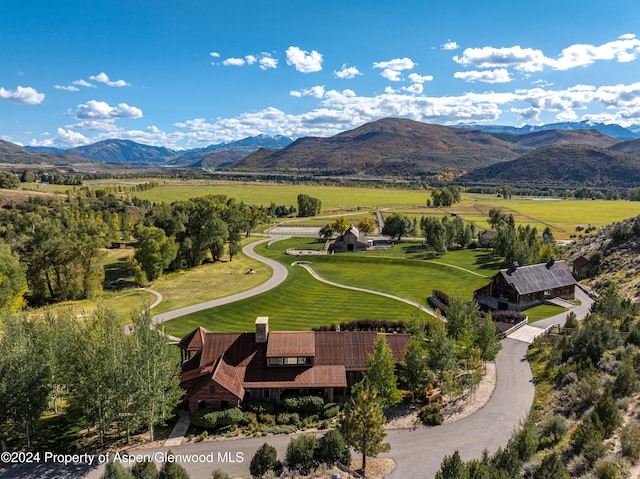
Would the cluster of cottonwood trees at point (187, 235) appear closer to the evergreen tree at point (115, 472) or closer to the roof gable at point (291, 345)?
the roof gable at point (291, 345)

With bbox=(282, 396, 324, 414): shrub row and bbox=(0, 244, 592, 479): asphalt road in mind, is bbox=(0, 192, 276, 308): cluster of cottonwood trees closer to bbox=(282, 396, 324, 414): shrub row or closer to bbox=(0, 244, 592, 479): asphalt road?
bbox=(0, 244, 592, 479): asphalt road

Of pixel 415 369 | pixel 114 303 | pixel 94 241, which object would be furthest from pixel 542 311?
pixel 94 241

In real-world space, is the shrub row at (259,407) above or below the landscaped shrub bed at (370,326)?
below

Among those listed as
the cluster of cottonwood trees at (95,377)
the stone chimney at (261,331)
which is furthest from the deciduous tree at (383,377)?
the cluster of cottonwood trees at (95,377)

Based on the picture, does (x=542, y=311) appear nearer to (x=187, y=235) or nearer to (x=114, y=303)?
(x=114, y=303)

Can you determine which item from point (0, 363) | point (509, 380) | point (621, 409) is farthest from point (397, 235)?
point (0, 363)

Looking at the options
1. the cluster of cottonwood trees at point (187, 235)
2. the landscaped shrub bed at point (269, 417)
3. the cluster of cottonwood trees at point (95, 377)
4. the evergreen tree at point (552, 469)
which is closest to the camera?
the evergreen tree at point (552, 469)

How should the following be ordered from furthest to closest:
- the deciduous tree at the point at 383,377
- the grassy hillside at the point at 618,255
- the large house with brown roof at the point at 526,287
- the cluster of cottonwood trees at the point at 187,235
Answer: the cluster of cottonwood trees at the point at 187,235 → the grassy hillside at the point at 618,255 → the large house with brown roof at the point at 526,287 → the deciduous tree at the point at 383,377
